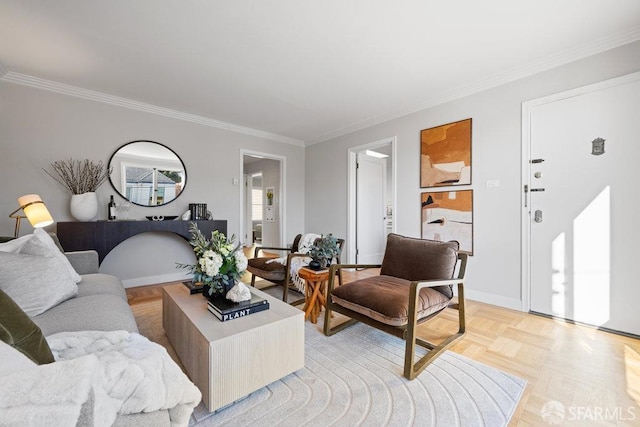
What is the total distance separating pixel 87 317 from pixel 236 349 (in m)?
0.80

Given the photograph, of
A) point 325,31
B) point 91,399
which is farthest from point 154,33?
point 91,399

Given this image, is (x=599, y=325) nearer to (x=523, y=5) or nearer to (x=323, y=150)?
(x=523, y=5)

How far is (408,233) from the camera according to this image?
372 cm

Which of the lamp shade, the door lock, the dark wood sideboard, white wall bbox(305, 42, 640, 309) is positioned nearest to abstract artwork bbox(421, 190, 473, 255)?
white wall bbox(305, 42, 640, 309)

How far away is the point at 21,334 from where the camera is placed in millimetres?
836

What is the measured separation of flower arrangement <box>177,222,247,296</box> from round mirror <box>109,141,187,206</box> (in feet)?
7.94

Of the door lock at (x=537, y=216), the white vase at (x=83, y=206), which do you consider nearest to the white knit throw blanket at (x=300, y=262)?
the white vase at (x=83, y=206)

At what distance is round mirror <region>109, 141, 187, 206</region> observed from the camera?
3.55 meters

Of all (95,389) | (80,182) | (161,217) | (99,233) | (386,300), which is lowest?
(386,300)

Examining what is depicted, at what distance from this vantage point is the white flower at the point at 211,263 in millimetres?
1721

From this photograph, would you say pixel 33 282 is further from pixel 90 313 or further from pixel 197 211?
pixel 197 211

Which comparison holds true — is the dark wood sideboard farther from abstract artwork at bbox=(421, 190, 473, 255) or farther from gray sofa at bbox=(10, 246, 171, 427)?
abstract artwork at bbox=(421, 190, 473, 255)

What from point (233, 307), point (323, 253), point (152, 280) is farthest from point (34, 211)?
point (323, 253)

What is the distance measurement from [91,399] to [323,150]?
191 inches
